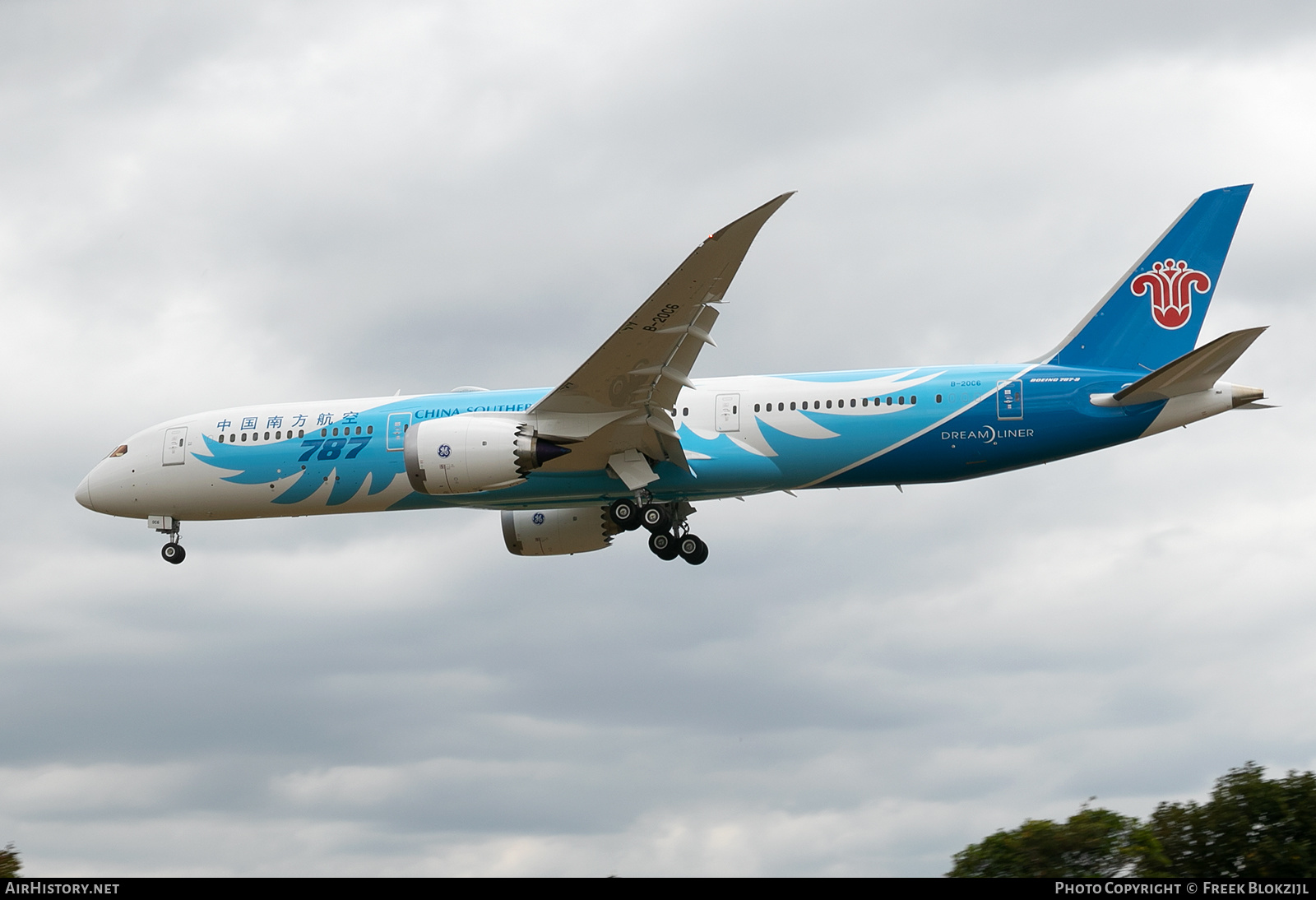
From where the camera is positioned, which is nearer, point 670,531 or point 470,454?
point 470,454

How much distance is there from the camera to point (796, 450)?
2652 cm

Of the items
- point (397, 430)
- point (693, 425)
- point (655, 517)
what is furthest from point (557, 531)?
point (693, 425)

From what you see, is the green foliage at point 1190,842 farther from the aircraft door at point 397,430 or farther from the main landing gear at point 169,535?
the main landing gear at point 169,535

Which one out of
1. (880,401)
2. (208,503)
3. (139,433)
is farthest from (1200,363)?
(139,433)

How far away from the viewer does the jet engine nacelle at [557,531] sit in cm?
3120

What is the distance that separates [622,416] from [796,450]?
346 cm

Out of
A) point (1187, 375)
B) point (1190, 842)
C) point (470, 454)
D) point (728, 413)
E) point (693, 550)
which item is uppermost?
point (728, 413)

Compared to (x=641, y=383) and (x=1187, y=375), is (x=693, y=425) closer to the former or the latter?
(x=641, y=383)

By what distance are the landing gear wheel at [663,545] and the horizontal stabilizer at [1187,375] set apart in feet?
29.1

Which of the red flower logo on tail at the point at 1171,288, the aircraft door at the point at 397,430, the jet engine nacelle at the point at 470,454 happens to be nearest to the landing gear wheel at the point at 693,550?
the jet engine nacelle at the point at 470,454

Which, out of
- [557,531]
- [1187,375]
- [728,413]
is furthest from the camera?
[557,531]

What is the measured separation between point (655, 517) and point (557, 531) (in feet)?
12.8

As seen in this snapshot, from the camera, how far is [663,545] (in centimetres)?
2861

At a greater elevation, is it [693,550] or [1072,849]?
[693,550]
